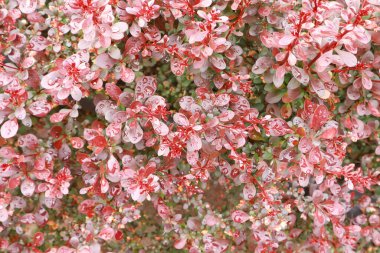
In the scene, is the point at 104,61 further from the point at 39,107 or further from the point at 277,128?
the point at 277,128

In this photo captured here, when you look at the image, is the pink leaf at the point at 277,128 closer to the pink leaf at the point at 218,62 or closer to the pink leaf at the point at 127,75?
the pink leaf at the point at 218,62

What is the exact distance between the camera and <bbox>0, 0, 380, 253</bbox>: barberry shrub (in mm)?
1473

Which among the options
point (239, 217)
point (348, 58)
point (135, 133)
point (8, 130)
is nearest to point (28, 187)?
point (8, 130)

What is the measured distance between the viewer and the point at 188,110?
1556mm

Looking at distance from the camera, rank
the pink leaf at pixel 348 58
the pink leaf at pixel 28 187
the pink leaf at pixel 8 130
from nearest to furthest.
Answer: the pink leaf at pixel 348 58, the pink leaf at pixel 8 130, the pink leaf at pixel 28 187

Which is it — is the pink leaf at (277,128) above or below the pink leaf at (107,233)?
above

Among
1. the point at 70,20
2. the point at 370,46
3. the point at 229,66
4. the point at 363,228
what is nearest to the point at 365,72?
the point at 370,46

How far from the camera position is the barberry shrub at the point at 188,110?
147 centimetres

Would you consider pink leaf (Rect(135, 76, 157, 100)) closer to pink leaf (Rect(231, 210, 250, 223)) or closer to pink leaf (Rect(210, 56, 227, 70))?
pink leaf (Rect(210, 56, 227, 70))

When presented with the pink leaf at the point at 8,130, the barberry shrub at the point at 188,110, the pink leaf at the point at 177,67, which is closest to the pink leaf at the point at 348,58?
the barberry shrub at the point at 188,110

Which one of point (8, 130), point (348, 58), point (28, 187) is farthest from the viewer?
point (28, 187)

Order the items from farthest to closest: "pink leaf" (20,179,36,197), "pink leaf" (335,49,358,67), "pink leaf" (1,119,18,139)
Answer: "pink leaf" (20,179,36,197) < "pink leaf" (1,119,18,139) < "pink leaf" (335,49,358,67)

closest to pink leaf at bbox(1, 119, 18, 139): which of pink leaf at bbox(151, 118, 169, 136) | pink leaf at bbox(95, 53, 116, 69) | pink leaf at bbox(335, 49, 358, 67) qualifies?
pink leaf at bbox(95, 53, 116, 69)

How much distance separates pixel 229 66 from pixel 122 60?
0.37m
